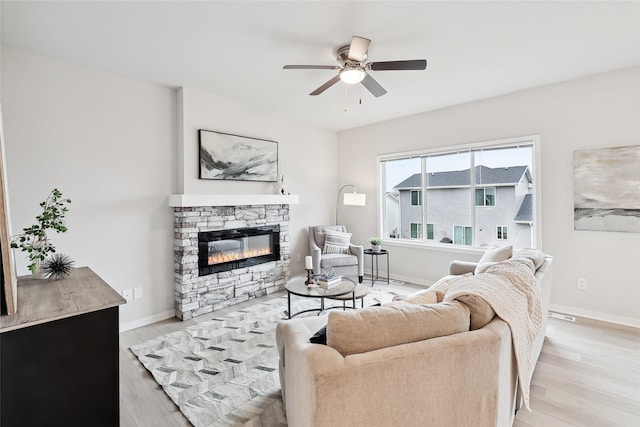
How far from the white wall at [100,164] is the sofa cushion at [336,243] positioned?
2282mm

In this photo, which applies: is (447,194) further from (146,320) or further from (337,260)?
(146,320)

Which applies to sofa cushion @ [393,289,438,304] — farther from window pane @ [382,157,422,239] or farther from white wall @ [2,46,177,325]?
window pane @ [382,157,422,239]

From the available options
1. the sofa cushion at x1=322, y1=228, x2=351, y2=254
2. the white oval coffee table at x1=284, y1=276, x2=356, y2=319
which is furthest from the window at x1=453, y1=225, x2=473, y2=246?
the white oval coffee table at x1=284, y1=276, x2=356, y2=319

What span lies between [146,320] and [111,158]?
181cm

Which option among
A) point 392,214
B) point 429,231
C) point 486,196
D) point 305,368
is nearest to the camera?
point 305,368

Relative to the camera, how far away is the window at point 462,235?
4.41m

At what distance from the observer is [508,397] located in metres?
1.59

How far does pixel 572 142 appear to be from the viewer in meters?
3.49

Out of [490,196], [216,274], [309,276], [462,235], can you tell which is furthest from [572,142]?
[216,274]

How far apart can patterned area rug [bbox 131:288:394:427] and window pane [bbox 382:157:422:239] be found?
2.61 meters

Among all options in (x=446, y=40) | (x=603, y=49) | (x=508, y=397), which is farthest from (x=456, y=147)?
(x=508, y=397)

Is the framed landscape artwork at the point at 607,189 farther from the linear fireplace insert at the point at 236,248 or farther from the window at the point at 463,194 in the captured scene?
the linear fireplace insert at the point at 236,248

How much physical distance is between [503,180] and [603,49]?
168cm

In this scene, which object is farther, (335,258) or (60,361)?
(335,258)
